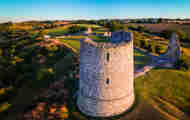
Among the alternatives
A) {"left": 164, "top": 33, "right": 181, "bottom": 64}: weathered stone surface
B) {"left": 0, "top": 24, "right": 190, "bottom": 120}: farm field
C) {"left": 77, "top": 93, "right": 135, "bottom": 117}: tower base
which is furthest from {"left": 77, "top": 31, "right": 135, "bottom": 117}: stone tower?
{"left": 164, "top": 33, "right": 181, "bottom": 64}: weathered stone surface

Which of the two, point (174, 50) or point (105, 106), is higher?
point (174, 50)

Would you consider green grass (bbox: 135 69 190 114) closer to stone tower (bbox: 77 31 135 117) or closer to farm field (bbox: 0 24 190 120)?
Result: farm field (bbox: 0 24 190 120)

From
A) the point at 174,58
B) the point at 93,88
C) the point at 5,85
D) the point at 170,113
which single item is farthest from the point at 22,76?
the point at 174,58

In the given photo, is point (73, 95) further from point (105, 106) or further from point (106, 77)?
point (106, 77)

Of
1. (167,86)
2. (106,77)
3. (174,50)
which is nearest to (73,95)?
(106,77)

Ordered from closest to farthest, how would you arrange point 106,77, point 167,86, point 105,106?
point 106,77, point 105,106, point 167,86

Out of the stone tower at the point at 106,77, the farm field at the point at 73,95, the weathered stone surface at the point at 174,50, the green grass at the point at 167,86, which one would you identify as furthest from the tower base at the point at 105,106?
the weathered stone surface at the point at 174,50

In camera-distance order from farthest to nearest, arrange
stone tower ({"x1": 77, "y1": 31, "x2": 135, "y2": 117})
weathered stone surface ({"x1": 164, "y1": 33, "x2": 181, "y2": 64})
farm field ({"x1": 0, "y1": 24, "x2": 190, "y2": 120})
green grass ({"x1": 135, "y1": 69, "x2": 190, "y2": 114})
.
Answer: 1. weathered stone surface ({"x1": 164, "y1": 33, "x2": 181, "y2": 64})
2. green grass ({"x1": 135, "y1": 69, "x2": 190, "y2": 114})
3. farm field ({"x1": 0, "y1": 24, "x2": 190, "y2": 120})
4. stone tower ({"x1": 77, "y1": 31, "x2": 135, "y2": 117})

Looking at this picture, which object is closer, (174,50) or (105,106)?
(105,106)

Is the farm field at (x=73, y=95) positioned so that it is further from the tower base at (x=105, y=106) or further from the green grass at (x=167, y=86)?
the tower base at (x=105, y=106)
